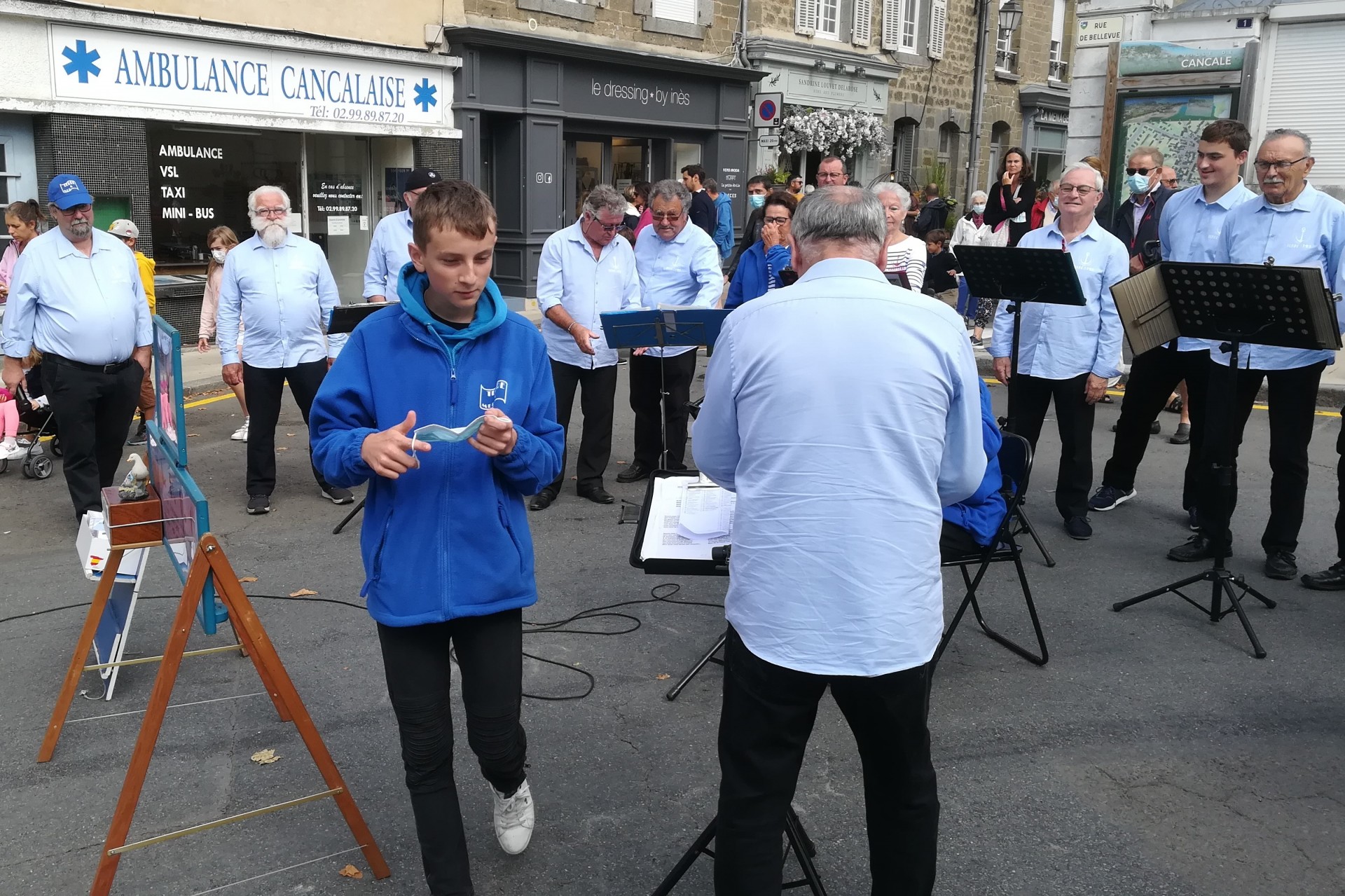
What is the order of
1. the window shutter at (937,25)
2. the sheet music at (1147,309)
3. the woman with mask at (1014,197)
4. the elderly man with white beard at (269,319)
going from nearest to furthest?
the sheet music at (1147,309), the elderly man with white beard at (269,319), the woman with mask at (1014,197), the window shutter at (937,25)

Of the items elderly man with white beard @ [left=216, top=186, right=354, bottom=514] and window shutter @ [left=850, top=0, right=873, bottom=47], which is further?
window shutter @ [left=850, top=0, right=873, bottom=47]

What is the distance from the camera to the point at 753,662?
2600mm

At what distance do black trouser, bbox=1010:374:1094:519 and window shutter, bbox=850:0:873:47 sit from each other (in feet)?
59.5

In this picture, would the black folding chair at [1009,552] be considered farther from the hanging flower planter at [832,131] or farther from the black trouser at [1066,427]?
the hanging flower planter at [832,131]

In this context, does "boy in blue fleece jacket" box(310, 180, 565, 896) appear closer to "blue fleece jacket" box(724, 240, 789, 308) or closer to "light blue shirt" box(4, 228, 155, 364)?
"light blue shirt" box(4, 228, 155, 364)

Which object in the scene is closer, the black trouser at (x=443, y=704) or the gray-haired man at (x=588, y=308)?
the black trouser at (x=443, y=704)

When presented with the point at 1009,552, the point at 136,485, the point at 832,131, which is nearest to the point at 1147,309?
the point at 1009,552

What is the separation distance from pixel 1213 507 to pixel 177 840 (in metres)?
5.32

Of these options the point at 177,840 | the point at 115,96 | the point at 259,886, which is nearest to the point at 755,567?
the point at 259,886

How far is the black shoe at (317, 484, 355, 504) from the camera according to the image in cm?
747

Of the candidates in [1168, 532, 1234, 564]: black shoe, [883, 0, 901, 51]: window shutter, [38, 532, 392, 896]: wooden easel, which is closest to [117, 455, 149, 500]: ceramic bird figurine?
[38, 532, 392, 896]: wooden easel

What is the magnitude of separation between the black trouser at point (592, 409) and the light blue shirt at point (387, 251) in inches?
52.3

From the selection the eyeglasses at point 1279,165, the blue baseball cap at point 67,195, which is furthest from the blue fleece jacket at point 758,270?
the blue baseball cap at point 67,195

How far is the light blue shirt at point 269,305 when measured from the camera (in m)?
7.06
